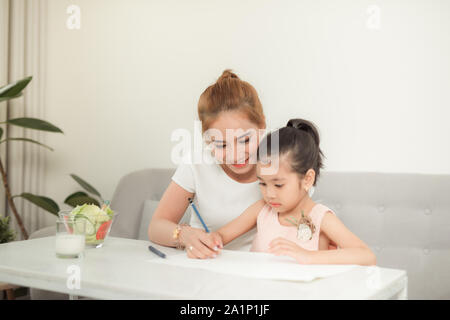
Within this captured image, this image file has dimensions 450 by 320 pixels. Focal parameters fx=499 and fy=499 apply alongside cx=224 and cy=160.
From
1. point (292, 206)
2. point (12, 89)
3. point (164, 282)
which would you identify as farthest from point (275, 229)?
point (12, 89)

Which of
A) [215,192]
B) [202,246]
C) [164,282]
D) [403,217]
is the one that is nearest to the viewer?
[164,282]

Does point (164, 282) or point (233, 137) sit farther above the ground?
point (233, 137)

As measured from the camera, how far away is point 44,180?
311 cm

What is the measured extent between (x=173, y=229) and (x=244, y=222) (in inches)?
8.8

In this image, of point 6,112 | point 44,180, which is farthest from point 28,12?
point 44,180

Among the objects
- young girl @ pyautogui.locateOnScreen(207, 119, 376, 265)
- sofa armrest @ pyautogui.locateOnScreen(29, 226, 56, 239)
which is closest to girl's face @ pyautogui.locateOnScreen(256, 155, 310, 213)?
young girl @ pyautogui.locateOnScreen(207, 119, 376, 265)

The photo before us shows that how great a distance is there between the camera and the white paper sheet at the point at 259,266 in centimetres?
106

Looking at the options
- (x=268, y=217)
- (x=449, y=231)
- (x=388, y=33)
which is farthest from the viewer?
(x=388, y=33)

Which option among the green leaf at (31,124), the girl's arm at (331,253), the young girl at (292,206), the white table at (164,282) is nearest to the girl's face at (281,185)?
the young girl at (292,206)

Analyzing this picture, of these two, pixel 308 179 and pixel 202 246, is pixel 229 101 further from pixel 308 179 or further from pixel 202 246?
pixel 202 246

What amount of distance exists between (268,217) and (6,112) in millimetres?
2083

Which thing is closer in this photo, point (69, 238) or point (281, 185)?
point (69, 238)

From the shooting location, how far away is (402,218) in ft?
6.32
